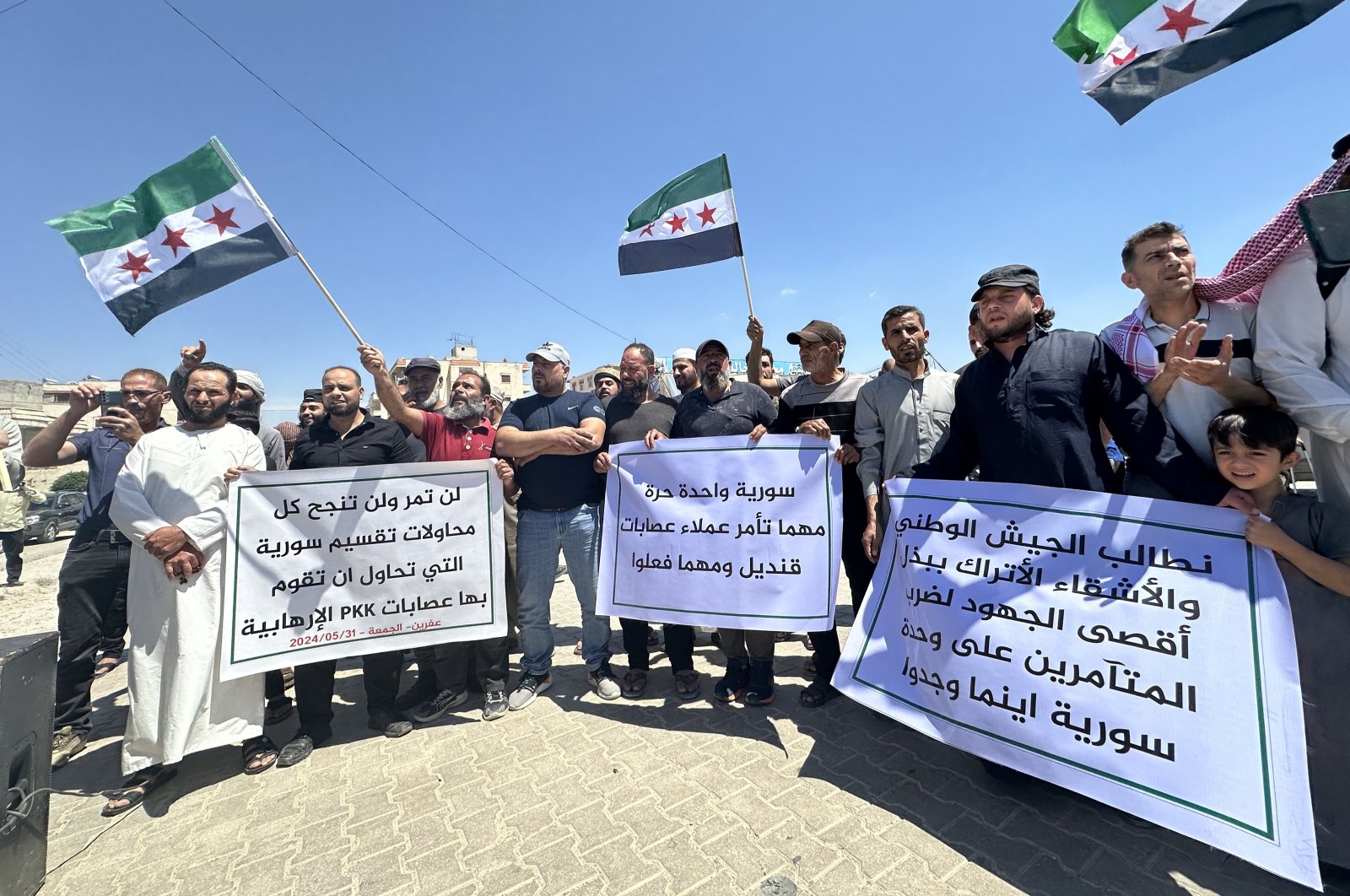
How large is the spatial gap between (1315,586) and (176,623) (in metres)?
5.27

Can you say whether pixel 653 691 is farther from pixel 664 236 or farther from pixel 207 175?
pixel 207 175

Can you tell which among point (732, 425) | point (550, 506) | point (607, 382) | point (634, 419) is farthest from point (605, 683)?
point (607, 382)

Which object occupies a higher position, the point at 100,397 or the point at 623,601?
the point at 100,397

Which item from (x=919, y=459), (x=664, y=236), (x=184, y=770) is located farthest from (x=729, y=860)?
(x=664, y=236)

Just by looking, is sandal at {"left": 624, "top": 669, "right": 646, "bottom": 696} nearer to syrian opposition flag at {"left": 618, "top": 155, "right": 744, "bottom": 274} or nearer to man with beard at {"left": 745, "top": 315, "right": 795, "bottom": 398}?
man with beard at {"left": 745, "top": 315, "right": 795, "bottom": 398}

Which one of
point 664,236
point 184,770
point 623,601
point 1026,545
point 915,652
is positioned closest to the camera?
point 1026,545

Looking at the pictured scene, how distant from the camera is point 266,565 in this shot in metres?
3.21

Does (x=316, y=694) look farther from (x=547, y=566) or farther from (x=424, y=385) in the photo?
(x=424, y=385)

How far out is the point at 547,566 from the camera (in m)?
3.79

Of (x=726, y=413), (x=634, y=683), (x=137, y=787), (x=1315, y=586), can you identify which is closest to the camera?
(x=1315, y=586)

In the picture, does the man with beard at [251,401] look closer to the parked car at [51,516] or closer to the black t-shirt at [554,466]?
the black t-shirt at [554,466]

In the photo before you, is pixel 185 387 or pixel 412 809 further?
pixel 185 387

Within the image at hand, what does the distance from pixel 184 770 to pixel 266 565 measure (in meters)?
1.28

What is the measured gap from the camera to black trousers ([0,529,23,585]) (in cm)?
935
